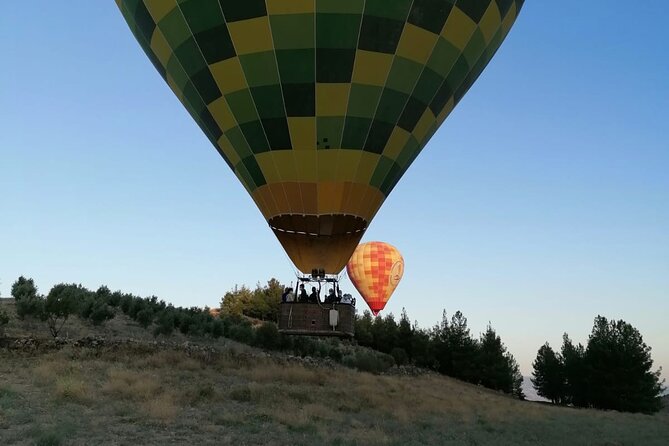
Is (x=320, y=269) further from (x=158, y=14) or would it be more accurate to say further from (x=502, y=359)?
(x=502, y=359)

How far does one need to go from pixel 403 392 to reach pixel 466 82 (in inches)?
499

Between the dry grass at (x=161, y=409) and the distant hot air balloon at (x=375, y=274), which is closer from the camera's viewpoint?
the dry grass at (x=161, y=409)

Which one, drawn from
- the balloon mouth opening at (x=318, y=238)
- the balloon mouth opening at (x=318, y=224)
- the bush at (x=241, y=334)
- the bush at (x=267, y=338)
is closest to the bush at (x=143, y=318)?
the bush at (x=241, y=334)

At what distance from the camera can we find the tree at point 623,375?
1462 inches

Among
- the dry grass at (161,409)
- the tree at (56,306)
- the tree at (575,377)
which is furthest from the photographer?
the tree at (575,377)

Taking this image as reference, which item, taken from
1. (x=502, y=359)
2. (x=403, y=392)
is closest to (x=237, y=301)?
(x=502, y=359)

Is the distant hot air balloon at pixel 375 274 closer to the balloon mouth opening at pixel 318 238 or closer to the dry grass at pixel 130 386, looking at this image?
the dry grass at pixel 130 386

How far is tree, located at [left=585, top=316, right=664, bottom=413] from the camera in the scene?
122 feet

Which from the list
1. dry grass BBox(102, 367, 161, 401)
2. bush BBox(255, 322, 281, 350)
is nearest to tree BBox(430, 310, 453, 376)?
bush BBox(255, 322, 281, 350)

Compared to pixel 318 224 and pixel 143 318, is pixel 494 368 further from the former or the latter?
pixel 318 224

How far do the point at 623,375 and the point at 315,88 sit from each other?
3617 centimetres

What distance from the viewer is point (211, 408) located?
11695 mm

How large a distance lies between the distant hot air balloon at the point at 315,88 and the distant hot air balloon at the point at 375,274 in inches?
995

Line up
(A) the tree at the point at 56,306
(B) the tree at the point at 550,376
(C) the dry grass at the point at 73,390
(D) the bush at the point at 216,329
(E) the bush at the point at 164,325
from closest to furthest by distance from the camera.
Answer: (C) the dry grass at the point at 73,390, (A) the tree at the point at 56,306, (E) the bush at the point at 164,325, (D) the bush at the point at 216,329, (B) the tree at the point at 550,376
